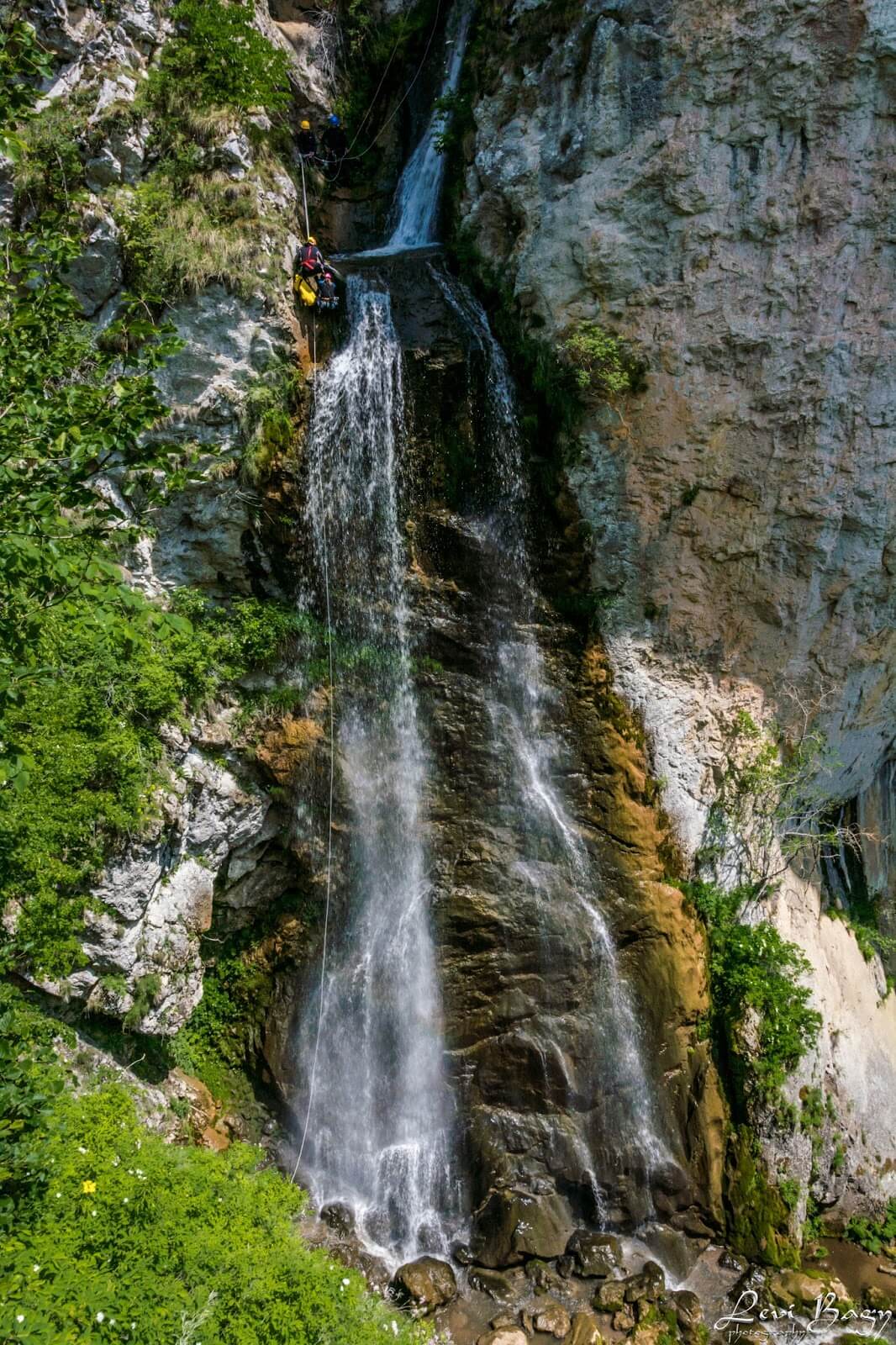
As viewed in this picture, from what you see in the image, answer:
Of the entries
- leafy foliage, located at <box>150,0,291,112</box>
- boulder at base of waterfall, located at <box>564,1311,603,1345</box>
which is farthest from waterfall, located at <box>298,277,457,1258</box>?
leafy foliage, located at <box>150,0,291,112</box>

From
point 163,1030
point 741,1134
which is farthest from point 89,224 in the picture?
point 741,1134

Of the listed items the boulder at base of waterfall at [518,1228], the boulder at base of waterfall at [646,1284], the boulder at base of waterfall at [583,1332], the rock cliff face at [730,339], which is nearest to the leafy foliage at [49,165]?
the rock cliff face at [730,339]

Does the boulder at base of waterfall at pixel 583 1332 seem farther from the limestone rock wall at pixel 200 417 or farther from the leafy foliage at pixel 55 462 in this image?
the leafy foliage at pixel 55 462

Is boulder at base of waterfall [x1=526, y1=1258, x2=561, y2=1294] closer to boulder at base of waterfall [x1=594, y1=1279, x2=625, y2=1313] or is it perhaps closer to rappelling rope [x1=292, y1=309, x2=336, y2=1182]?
boulder at base of waterfall [x1=594, y1=1279, x2=625, y2=1313]

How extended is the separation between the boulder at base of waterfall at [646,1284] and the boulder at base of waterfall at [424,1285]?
1456 millimetres

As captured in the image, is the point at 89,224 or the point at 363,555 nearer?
the point at 89,224

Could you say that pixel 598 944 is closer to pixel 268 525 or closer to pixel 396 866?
pixel 396 866

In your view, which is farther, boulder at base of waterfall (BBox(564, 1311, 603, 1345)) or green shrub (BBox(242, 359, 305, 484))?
green shrub (BBox(242, 359, 305, 484))

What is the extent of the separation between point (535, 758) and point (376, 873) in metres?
2.08

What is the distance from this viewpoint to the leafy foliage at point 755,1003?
7.87 metres

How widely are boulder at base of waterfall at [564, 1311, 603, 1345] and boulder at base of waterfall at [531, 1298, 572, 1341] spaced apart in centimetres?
5

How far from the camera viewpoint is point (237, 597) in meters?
8.81

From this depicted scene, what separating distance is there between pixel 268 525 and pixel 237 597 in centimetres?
85

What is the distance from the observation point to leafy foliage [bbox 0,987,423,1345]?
4.16 metres
